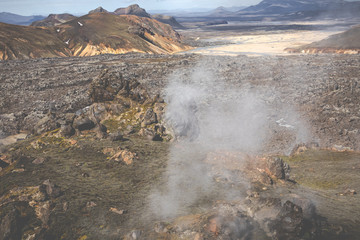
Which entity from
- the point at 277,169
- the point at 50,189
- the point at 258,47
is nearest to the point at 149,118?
the point at 50,189

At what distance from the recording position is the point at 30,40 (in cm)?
6075

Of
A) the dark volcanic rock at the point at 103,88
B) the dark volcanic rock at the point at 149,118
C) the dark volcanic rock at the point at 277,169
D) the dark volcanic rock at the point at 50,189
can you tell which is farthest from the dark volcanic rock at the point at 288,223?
the dark volcanic rock at the point at 103,88

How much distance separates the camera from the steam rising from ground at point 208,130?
7.34 m

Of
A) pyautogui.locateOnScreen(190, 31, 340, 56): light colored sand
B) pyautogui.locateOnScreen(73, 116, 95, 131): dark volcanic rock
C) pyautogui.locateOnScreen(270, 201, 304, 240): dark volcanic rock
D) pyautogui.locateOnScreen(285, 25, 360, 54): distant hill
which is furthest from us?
pyautogui.locateOnScreen(190, 31, 340, 56): light colored sand

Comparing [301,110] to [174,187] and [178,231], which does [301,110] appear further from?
[178,231]

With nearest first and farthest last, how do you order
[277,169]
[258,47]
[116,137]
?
1. [277,169]
2. [116,137]
3. [258,47]

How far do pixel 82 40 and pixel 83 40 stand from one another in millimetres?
268

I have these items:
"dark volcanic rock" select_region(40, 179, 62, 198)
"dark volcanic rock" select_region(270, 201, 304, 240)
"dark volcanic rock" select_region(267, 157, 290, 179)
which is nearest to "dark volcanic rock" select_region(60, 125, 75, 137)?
"dark volcanic rock" select_region(40, 179, 62, 198)

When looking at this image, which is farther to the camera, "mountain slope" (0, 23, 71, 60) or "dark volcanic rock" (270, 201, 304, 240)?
"mountain slope" (0, 23, 71, 60)

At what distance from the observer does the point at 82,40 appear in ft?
223

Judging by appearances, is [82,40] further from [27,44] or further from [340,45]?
[340,45]

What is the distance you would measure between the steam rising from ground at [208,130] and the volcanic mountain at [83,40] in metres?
44.2

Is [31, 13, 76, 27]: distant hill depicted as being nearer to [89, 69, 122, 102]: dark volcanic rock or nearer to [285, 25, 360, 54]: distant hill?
[285, 25, 360, 54]: distant hill

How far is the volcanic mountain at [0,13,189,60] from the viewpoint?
2244 inches
